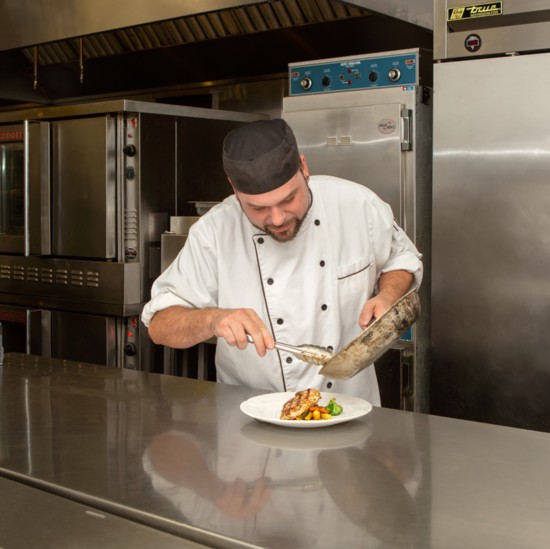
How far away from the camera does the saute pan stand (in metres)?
1.72

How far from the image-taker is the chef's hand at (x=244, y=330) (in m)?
1.83

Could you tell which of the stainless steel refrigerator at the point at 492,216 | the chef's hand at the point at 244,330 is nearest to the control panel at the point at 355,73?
the stainless steel refrigerator at the point at 492,216

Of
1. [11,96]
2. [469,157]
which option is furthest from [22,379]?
[11,96]

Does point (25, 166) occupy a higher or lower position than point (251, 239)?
higher

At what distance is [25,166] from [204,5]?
144 cm

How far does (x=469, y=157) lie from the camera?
310 centimetres

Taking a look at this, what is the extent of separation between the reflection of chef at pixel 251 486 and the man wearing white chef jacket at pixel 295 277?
1.73 ft

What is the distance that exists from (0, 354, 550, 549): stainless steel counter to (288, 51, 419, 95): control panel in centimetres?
200

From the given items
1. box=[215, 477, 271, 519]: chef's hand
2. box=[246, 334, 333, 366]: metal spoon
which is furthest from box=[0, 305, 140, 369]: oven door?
box=[215, 477, 271, 519]: chef's hand

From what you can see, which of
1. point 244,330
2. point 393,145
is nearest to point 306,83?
point 393,145

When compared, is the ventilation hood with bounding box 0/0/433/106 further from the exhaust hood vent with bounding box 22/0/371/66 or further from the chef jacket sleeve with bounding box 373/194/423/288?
the chef jacket sleeve with bounding box 373/194/423/288

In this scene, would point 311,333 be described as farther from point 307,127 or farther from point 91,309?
point 91,309

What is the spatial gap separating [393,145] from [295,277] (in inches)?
52.4

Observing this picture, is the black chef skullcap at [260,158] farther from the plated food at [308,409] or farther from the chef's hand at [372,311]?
the plated food at [308,409]
